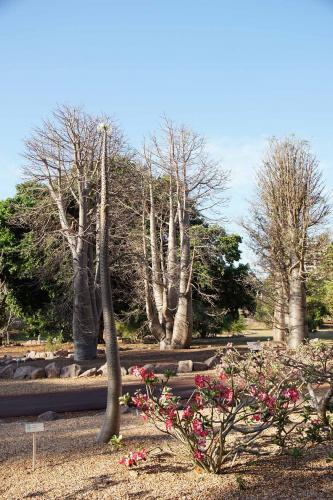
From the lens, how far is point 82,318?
62.1 feet

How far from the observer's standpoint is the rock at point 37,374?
15.2 m

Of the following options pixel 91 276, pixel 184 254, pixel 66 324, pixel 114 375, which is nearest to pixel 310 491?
pixel 114 375

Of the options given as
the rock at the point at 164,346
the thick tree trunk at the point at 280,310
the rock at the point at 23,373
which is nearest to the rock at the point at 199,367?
the thick tree trunk at the point at 280,310

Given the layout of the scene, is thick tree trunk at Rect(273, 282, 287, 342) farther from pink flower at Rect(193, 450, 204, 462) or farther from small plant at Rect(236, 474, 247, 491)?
small plant at Rect(236, 474, 247, 491)

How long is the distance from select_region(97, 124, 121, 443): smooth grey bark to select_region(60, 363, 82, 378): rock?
28.1 ft

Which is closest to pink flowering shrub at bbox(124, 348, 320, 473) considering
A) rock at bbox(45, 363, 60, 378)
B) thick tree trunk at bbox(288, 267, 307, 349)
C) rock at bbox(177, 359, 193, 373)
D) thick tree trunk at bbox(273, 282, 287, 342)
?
rock at bbox(177, 359, 193, 373)

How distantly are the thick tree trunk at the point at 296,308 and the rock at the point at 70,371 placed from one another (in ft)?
19.9

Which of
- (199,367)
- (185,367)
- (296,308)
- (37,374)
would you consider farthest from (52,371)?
(296,308)

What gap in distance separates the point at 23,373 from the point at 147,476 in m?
10.9

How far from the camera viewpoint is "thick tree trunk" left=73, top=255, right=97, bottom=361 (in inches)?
734

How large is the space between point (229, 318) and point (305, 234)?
48.7ft

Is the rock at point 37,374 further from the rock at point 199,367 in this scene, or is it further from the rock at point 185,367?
the rock at point 199,367

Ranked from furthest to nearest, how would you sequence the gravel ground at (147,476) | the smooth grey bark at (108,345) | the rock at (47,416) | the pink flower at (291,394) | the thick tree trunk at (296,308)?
1. the thick tree trunk at (296,308)
2. the rock at (47,416)
3. the smooth grey bark at (108,345)
4. the pink flower at (291,394)
5. the gravel ground at (147,476)

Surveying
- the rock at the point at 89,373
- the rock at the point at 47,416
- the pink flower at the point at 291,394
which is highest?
the pink flower at the point at 291,394
